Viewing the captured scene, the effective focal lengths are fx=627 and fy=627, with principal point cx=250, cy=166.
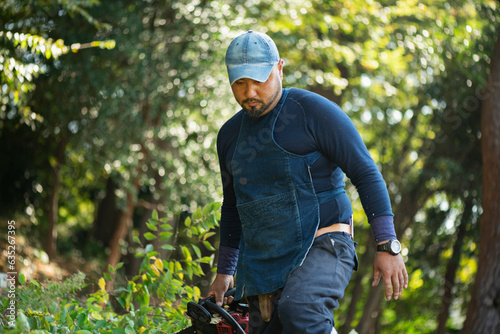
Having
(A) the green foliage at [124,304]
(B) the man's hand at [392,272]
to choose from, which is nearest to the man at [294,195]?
(B) the man's hand at [392,272]

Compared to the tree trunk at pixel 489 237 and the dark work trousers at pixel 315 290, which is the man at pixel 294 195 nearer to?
the dark work trousers at pixel 315 290

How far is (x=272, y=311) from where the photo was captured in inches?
118

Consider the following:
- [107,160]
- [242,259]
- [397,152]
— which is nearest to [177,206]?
[107,160]

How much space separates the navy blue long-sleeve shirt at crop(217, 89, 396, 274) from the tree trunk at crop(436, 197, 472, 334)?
876 centimetres

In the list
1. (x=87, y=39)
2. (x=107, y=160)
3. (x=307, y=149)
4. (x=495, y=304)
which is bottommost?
(x=495, y=304)

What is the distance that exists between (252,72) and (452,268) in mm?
10048

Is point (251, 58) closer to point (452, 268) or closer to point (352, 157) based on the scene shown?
point (352, 157)

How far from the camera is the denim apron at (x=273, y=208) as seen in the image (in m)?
2.95

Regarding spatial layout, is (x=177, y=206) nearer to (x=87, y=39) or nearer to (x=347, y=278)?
(x=87, y=39)

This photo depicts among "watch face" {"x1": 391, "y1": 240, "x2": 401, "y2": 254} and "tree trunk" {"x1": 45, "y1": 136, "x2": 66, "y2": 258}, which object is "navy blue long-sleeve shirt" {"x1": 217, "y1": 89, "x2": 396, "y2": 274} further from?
"tree trunk" {"x1": 45, "y1": 136, "x2": 66, "y2": 258}

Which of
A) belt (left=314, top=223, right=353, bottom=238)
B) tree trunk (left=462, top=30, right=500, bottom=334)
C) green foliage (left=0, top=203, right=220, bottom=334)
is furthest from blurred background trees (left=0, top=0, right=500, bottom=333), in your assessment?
belt (left=314, top=223, right=353, bottom=238)

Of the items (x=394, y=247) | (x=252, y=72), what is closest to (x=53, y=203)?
(x=252, y=72)

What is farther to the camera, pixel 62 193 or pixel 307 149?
pixel 62 193

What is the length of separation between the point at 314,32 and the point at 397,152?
3317 millimetres
